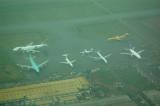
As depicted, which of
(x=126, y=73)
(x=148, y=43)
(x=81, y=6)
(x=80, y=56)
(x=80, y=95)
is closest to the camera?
(x=80, y=95)

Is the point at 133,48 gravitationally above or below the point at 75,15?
below

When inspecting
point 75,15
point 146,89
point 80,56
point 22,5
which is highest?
point 22,5

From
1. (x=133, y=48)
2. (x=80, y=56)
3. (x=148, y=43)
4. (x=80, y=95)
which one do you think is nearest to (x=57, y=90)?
(x=80, y=95)

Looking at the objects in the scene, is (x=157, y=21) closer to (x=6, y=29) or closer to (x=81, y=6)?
(x=81, y=6)

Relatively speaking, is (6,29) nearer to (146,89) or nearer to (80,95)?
(80,95)

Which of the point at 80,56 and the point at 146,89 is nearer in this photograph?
the point at 146,89

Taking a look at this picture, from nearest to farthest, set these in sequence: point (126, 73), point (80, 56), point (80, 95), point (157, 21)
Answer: point (80, 95) → point (126, 73) → point (80, 56) → point (157, 21)
